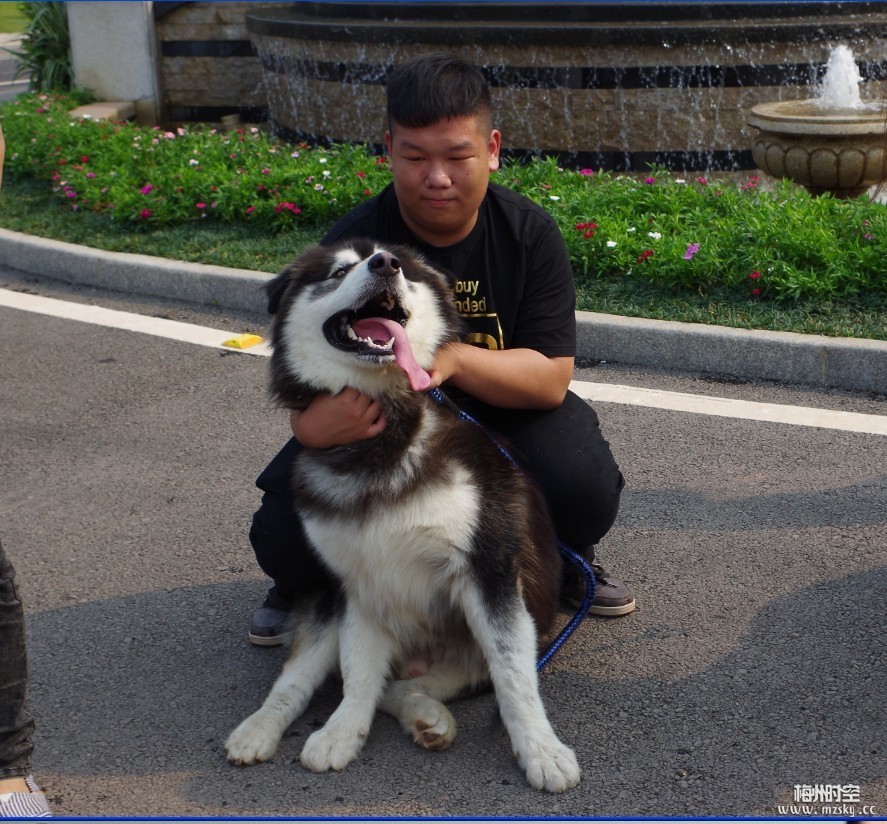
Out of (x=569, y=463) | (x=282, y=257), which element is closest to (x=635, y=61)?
(x=282, y=257)

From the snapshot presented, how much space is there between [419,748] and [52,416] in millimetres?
2790

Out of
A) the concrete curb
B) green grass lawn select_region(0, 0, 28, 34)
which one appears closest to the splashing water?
the concrete curb

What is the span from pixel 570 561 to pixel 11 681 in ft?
5.16

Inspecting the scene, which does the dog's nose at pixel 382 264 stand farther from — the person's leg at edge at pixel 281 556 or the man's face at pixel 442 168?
the person's leg at edge at pixel 281 556

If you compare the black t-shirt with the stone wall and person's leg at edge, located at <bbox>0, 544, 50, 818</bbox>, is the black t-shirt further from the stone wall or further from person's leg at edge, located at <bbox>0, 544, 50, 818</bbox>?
the stone wall

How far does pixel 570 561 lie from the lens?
329 centimetres

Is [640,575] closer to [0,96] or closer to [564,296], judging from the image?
[564,296]

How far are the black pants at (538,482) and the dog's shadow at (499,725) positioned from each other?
287 mm

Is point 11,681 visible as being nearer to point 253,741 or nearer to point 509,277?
point 253,741

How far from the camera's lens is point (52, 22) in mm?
10977

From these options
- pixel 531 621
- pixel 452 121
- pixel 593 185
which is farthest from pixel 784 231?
pixel 531 621

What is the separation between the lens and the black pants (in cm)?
311

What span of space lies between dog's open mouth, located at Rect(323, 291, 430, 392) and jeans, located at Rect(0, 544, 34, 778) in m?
0.87

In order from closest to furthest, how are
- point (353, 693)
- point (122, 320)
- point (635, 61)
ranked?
point (353, 693)
point (122, 320)
point (635, 61)
